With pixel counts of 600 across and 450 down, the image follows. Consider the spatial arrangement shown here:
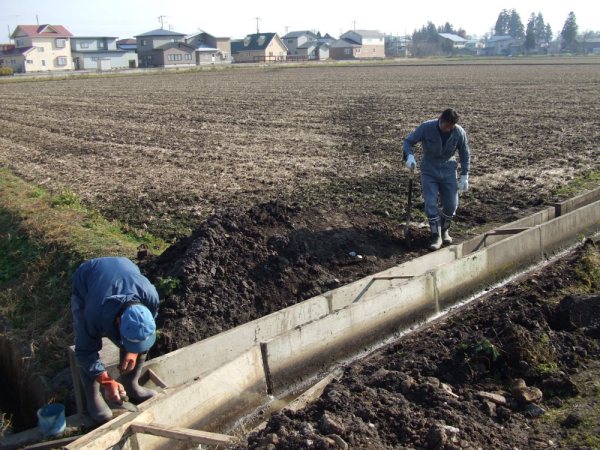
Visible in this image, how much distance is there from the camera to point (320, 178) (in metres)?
12.0

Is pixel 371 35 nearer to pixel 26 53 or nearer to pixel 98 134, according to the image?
pixel 26 53

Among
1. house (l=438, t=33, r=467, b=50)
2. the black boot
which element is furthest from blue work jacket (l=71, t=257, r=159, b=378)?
house (l=438, t=33, r=467, b=50)

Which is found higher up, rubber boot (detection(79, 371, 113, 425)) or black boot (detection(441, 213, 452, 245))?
black boot (detection(441, 213, 452, 245))

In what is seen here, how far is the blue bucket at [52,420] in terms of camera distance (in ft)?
15.1

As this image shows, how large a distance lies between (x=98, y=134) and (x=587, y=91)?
2235 cm

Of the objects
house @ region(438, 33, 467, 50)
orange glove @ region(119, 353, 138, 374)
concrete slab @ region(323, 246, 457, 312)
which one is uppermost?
house @ region(438, 33, 467, 50)

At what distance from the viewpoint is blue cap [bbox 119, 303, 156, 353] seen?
161 inches

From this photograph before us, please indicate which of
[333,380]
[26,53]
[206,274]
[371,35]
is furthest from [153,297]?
[371,35]

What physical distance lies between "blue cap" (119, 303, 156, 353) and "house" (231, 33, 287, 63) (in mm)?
98761

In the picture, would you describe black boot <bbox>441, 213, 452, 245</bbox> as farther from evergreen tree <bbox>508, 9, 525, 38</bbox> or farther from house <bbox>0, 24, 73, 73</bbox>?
evergreen tree <bbox>508, 9, 525, 38</bbox>

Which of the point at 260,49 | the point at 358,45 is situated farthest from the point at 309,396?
the point at 358,45

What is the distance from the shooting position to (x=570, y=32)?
12044cm

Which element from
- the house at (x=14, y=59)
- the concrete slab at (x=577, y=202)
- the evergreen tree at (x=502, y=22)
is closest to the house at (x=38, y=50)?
the house at (x=14, y=59)

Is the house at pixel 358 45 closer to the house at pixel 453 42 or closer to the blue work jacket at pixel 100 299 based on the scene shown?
the house at pixel 453 42
